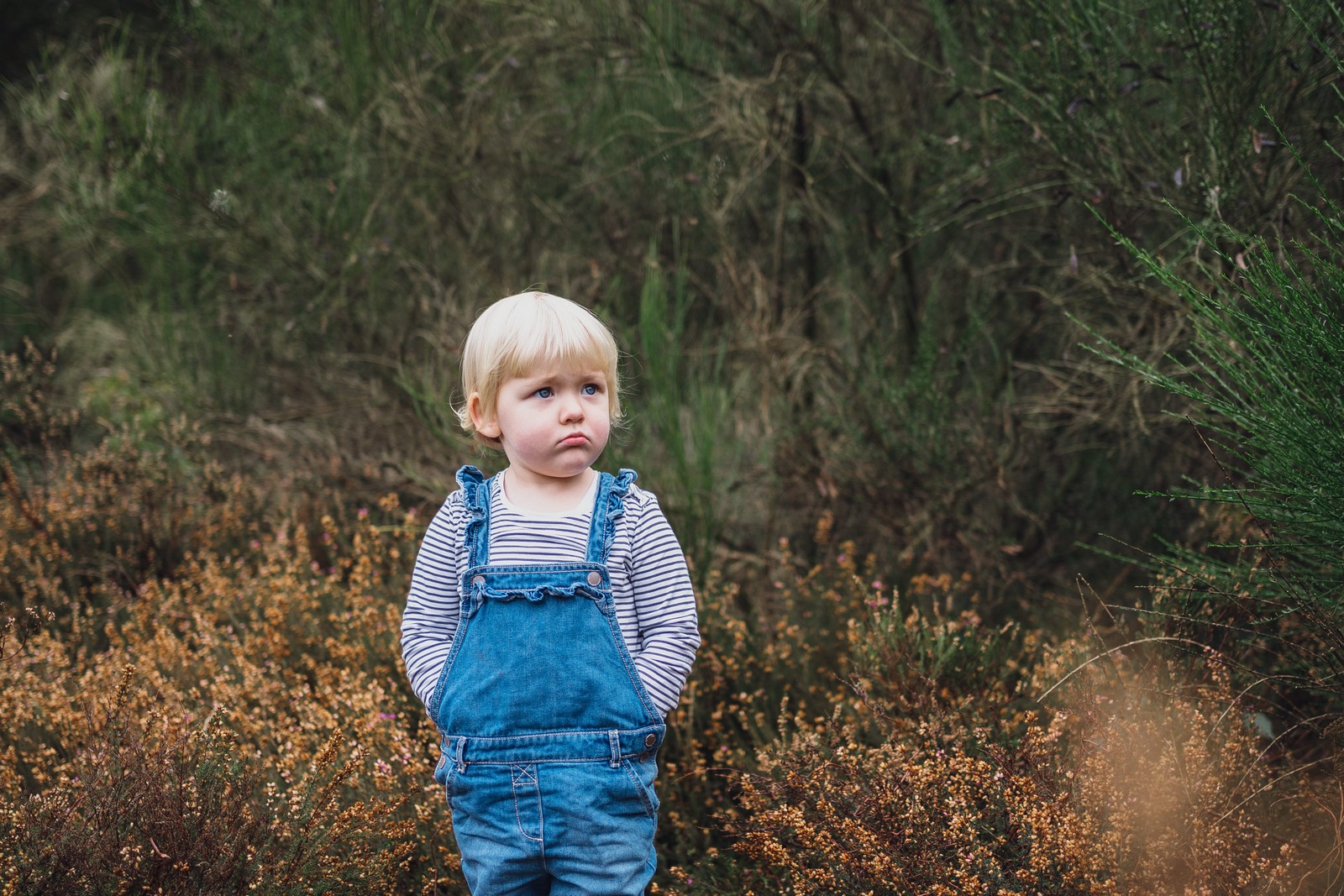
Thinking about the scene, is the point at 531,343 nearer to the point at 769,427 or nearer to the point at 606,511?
the point at 606,511

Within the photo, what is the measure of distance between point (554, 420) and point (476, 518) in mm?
248

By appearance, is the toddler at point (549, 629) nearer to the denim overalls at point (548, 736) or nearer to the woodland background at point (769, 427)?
the denim overalls at point (548, 736)

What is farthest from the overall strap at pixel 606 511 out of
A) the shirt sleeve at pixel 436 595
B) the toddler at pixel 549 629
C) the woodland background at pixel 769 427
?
the woodland background at pixel 769 427

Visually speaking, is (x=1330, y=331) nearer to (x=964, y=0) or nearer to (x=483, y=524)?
(x=483, y=524)

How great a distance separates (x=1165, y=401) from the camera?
3.69 metres

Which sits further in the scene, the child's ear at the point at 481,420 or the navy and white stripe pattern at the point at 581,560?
the child's ear at the point at 481,420

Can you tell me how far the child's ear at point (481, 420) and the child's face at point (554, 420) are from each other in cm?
4

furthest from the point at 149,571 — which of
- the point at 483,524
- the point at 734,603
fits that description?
the point at 483,524

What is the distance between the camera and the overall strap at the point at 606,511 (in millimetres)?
2025

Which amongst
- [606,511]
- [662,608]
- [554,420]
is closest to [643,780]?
[662,608]

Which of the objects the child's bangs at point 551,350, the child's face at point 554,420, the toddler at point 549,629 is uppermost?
the child's bangs at point 551,350

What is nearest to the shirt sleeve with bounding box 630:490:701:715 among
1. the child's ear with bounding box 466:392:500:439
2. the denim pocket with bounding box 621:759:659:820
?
the denim pocket with bounding box 621:759:659:820

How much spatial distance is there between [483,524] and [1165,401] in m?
2.60

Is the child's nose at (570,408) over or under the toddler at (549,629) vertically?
over
